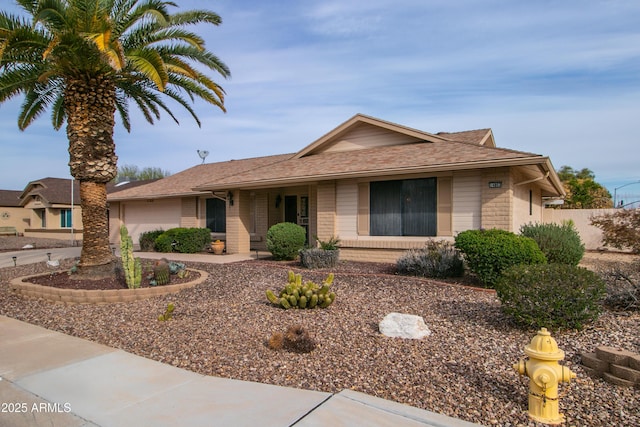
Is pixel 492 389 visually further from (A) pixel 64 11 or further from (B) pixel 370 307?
(A) pixel 64 11

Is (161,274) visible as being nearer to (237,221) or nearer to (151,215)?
(237,221)

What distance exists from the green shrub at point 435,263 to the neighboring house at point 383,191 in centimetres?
199

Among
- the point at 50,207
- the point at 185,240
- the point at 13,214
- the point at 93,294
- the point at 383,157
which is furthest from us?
the point at 13,214

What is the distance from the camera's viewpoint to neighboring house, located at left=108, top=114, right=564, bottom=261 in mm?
11484

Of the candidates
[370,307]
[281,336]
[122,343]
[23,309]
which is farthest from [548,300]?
[23,309]

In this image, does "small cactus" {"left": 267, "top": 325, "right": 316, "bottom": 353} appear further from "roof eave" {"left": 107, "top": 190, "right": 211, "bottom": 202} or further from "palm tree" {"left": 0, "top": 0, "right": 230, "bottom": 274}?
"roof eave" {"left": 107, "top": 190, "right": 211, "bottom": 202}

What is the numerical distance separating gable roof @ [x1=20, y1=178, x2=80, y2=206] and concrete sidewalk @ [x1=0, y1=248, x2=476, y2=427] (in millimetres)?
33329

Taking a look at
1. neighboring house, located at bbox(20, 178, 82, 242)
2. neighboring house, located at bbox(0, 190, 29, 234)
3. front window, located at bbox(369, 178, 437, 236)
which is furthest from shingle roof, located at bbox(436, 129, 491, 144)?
neighboring house, located at bbox(0, 190, 29, 234)

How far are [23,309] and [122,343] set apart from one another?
3.60 meters

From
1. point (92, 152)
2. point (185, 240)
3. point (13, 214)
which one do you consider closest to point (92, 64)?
point (92, 152)

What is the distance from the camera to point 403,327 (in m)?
5.61

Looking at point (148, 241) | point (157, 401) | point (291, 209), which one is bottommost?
point (157, 401)

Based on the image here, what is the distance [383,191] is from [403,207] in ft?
2.70

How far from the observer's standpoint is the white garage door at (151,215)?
21.0 meters
